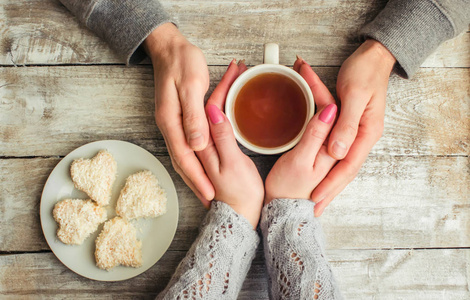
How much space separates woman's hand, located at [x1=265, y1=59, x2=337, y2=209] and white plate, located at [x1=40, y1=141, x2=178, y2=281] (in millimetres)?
282

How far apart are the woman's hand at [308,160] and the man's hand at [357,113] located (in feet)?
0.09

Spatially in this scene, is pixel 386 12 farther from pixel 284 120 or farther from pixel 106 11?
pixel 106 11

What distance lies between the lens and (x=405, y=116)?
3.47 feet

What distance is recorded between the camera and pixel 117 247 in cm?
95

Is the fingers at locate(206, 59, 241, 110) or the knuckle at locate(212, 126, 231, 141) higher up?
the fingers at locate(206, 59, 241, 110)

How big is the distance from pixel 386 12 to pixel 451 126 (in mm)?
390

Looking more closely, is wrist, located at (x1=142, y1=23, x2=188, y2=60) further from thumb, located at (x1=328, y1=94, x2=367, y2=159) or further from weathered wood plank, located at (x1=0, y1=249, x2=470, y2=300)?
weathered wood plank, located at (x1=0, y1=249, x2=470, y2=300)

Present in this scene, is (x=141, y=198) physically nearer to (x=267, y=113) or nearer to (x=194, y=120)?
(x=194, y=120)

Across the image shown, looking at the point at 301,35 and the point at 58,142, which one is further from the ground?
the point at 301,35

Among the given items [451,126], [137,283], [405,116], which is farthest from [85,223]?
[451,126]

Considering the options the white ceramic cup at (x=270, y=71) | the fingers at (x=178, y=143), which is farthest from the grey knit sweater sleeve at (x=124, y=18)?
the white ceramic cup at (x=270, y=71)

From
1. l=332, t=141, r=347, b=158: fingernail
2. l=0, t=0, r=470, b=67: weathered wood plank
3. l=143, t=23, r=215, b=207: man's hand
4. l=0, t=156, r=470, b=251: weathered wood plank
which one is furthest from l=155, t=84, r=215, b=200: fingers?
l=332, t=141, r=347, b=158: fingernail

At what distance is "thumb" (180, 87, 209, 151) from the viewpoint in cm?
88

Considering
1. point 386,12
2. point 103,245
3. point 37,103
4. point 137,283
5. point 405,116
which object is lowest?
point 137,283
